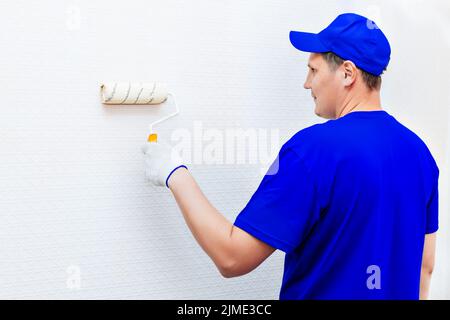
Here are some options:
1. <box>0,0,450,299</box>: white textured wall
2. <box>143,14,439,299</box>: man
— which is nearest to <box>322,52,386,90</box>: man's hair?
<box>143,14,439,299</box>: man

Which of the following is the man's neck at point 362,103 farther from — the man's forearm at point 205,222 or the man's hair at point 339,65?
the man's forearm at point 205,222

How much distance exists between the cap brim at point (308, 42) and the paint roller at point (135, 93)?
0.82 feet

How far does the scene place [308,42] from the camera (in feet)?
3.10

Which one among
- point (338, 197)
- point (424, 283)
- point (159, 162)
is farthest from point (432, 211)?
point (159, 162)

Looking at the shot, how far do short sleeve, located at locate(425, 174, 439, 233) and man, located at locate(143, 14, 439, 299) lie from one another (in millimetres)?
36

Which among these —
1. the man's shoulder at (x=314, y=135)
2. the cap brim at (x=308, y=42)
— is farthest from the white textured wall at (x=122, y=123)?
the man's shoulder at (x=314, y=135)

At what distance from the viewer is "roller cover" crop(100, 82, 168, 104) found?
3.12ft

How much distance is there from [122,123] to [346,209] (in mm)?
428

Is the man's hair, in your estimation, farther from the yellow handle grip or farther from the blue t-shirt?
the yellow handle grip

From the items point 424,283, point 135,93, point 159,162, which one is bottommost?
point 424,283

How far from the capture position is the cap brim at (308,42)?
0.93 m

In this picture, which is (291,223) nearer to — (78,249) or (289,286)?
(289,286)

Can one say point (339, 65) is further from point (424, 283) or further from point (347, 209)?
point (424, 283)

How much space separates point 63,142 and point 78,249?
0.19m
